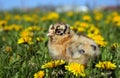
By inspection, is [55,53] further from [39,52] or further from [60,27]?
[39,52]

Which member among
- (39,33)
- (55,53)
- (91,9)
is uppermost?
(55,53)

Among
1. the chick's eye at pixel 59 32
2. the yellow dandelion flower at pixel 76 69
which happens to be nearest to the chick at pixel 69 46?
the chick's eye at pixel 59 32

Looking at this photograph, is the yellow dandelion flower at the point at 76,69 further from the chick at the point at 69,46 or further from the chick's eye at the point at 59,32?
the chick's eye at the point at 59,32

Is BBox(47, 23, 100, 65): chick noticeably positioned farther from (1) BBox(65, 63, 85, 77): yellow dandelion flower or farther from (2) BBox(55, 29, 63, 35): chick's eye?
(1) BBox(65, 63, 85, 77): yellow dandelion flower

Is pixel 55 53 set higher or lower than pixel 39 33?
higher

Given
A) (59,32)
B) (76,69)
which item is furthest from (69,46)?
(76,69)

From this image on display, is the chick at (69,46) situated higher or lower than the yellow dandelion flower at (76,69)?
higher

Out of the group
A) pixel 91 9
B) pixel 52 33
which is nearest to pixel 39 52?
pixel 52 33

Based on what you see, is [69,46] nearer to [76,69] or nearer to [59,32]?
[59,32]
